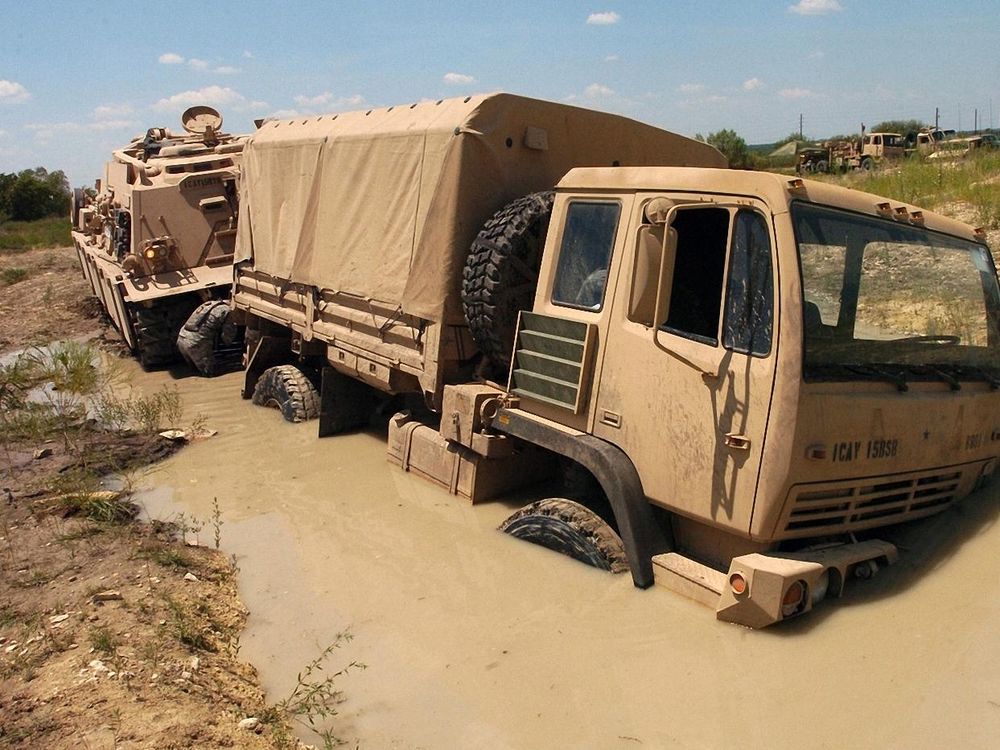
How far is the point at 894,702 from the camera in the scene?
324 centimetres

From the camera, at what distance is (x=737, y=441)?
12.3 feet

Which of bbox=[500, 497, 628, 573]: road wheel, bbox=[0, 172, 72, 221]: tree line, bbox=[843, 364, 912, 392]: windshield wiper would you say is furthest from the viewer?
bbox=[0, 172, 72, 221]: tree line

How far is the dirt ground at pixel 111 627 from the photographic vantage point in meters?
3.41

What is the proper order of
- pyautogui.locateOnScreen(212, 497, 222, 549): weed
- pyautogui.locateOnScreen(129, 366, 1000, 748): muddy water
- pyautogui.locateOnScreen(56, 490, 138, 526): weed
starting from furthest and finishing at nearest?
pyautogui.locateOnScreen(56, 490, 138, 526): weed → pyautogui.locateOnScreen(212, 497, 222, 549): weed → pyautogui.locateOnScreen(129, 366, 1000, 748): muddy water

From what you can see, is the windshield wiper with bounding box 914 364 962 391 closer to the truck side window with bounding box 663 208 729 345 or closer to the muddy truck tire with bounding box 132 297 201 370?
the truck side window with bounding box 663 208 729 345

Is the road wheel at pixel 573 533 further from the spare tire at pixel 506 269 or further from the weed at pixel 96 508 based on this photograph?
the weed at pixel 96 508

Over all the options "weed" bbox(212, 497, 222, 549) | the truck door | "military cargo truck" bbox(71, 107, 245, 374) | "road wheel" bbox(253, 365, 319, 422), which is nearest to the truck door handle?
the truck door

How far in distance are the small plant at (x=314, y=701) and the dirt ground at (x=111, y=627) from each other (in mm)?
38

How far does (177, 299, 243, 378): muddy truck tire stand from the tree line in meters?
34.6

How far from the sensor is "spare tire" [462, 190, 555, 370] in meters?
5.03

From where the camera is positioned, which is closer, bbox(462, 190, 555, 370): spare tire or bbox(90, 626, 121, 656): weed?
bbox(90, 626, 121, 656): weed

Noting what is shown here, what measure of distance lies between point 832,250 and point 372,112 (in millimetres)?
4077

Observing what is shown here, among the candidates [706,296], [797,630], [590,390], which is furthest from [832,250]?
[797,630]

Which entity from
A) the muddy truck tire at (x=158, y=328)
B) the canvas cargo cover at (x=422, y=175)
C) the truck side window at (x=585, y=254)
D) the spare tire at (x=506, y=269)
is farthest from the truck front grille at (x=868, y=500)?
the muddy truck tire at (x=158, y=328)
